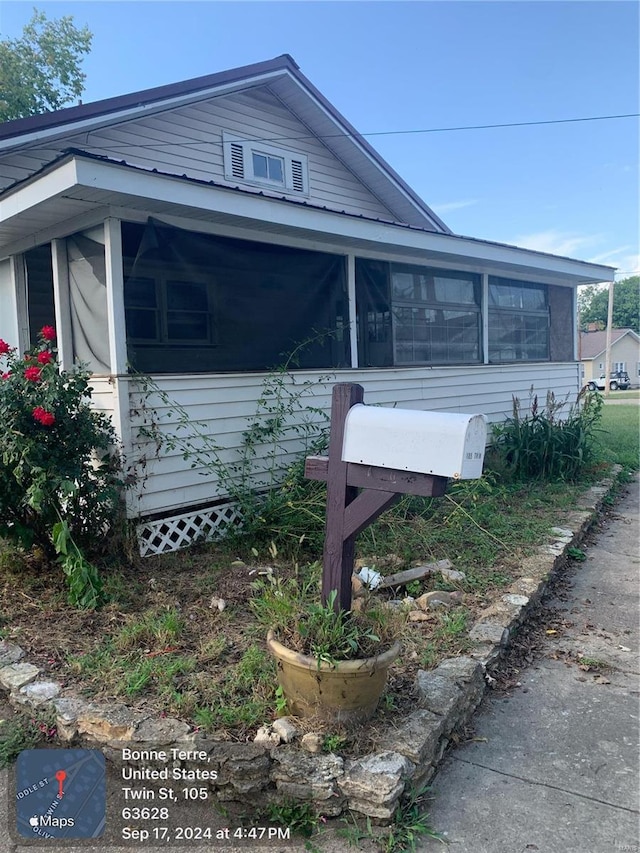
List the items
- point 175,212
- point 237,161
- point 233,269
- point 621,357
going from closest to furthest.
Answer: point 175,212, point 233,269, point 237,161, point 621,357

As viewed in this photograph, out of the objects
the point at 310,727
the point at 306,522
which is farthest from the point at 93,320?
the point at 310,727

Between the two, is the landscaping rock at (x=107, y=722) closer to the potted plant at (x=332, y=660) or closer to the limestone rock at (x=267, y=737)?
the limestone rock at (x=267, y=737)

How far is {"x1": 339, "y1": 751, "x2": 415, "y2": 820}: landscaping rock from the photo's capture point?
2.05 meters

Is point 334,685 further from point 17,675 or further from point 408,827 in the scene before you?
point 17,675

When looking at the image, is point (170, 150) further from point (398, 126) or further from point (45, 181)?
point (398, 126)

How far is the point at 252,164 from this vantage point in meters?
7.84

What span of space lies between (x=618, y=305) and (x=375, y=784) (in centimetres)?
8146

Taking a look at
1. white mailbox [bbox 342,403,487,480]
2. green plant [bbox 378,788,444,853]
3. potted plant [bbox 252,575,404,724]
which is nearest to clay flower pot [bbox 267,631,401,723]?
potted plant [bbox 252,575,404,724]

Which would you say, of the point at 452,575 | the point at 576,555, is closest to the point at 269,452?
the point at 452,575

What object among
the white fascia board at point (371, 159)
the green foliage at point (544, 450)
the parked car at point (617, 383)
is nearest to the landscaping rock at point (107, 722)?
the green foliage at point (544, 450)

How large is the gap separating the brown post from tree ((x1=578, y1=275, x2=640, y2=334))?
239 feet

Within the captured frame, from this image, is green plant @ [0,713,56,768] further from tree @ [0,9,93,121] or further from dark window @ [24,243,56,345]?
tree @ [0,9,93,121]

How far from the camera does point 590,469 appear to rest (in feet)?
25.7

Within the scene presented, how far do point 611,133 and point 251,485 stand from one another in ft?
29.8
